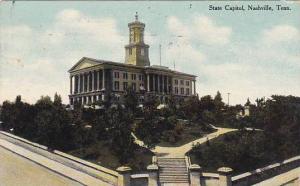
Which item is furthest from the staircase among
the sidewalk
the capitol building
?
the capitol building

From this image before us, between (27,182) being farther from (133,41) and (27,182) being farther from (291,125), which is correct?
(133,41)

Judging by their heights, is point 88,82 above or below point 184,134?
above

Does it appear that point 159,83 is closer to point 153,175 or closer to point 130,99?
point 130,99

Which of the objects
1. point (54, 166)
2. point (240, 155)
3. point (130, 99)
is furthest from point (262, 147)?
point (130, 99)

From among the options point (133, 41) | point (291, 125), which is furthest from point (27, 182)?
point (133, 41)

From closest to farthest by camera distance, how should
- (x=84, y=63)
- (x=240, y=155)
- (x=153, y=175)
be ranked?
(x=153, y=175), (x=240, y=155), (x=84, y=63)

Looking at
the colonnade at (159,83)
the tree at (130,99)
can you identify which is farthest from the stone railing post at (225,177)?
the colonnade at (159,83)

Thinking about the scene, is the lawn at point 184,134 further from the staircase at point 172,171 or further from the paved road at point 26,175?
the paved road at point 26,175
